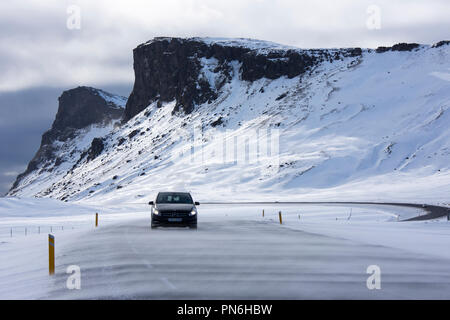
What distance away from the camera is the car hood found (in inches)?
906

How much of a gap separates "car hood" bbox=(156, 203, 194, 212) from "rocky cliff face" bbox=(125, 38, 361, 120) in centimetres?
12137

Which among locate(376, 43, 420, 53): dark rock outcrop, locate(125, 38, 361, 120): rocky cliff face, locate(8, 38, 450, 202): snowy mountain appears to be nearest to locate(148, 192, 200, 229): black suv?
locate(8, 38, 450, 202): snowy mountain

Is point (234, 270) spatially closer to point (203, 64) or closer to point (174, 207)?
point (174, 207)

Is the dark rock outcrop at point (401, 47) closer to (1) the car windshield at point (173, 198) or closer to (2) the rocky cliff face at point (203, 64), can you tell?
(2) the rocky cliff face at point (203, 64)

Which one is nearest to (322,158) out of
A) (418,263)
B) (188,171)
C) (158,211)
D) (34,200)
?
(188,171)

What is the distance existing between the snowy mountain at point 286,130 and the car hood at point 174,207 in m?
46.0

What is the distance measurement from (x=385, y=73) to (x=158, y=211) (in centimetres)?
11277

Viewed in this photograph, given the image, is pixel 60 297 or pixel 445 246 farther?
pixel 445 246

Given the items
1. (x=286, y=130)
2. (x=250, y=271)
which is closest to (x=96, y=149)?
(x=286, y=130)

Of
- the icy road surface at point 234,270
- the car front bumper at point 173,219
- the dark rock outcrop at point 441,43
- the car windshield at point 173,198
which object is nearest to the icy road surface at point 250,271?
the icy road surface at point 234,270

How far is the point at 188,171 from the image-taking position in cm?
11406

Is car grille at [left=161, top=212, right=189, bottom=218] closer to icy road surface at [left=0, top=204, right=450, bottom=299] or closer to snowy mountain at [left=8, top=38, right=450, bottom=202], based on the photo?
icy road surface at [left=0, top=204, right=450, bottom=299]
